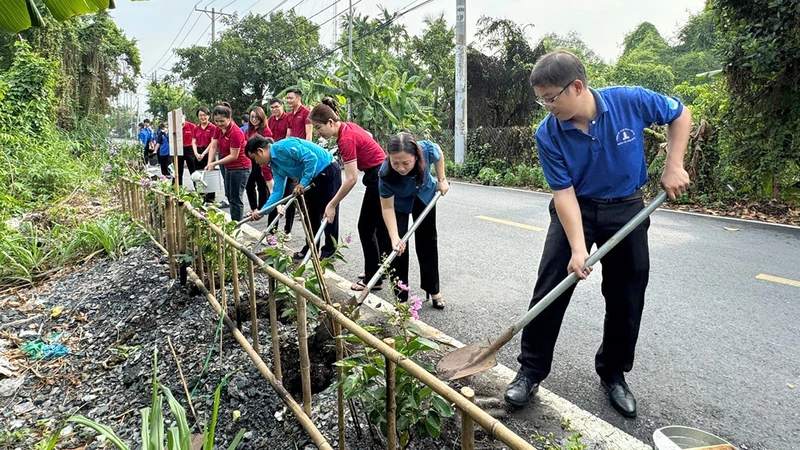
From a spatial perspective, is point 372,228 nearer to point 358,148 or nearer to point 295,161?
point 358,148

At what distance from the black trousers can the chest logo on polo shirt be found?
28cm

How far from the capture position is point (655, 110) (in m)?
2.22

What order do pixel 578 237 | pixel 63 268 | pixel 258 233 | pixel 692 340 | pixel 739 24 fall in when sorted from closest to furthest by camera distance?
1. pixel 578 237
2. pixel 692 340
3. pixel 63 268
4. pixel 258 233
5. pixel 739 24

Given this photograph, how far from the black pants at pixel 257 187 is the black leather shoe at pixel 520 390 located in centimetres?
478

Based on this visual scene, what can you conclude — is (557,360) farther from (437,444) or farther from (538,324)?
(437,444)

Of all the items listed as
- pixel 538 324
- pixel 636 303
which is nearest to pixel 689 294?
pixel 636 303

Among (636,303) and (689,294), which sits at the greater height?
(636,303)

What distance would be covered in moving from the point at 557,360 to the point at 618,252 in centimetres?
92

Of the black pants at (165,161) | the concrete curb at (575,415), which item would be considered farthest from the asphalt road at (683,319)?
the black pants at (165,161)

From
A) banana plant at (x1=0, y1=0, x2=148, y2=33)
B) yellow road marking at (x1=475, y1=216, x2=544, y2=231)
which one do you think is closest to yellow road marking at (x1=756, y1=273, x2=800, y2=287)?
yellow road marking at (x1=475, y1=216, x2=544, y2=231)

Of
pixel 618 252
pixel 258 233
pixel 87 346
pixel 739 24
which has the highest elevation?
pixel 739 24

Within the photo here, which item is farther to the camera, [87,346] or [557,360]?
[87,346]

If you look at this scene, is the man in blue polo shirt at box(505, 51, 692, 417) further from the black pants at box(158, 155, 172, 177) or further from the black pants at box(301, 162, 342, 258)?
the black pants at box(158, 155, 172, 177)

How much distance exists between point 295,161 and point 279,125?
8.54ft
